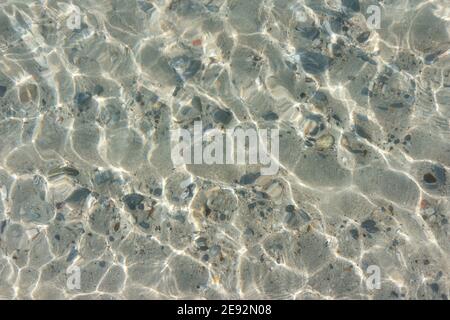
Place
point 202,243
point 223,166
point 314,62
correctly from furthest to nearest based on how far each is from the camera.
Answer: point 314,62
point 223,166
point 202,243

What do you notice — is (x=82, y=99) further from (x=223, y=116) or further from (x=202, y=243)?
(x=202, y=243)

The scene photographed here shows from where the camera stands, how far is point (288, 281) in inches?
213

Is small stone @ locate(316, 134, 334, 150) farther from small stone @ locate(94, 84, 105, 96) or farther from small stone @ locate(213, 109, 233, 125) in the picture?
small stone @ locate(94, 84, 105, 96)

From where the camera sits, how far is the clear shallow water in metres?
5.44

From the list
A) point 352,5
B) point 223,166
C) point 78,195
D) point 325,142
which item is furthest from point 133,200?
point 352,5

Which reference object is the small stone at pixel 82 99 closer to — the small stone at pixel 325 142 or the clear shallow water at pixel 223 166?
the clear shallow water at pixel 223 166

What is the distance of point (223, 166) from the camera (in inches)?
219

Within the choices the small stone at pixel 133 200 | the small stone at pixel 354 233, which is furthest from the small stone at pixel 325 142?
the small stone at pixel 133 200

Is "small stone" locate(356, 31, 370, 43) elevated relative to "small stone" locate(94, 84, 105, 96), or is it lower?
elevated

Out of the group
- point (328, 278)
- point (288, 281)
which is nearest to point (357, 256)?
point (328, 278)

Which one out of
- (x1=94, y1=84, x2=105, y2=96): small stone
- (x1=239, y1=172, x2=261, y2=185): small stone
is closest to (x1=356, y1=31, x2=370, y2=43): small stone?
(x1=239, y1=172, x2=261, y2=185): small stone

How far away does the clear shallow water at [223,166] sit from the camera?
544 cm
